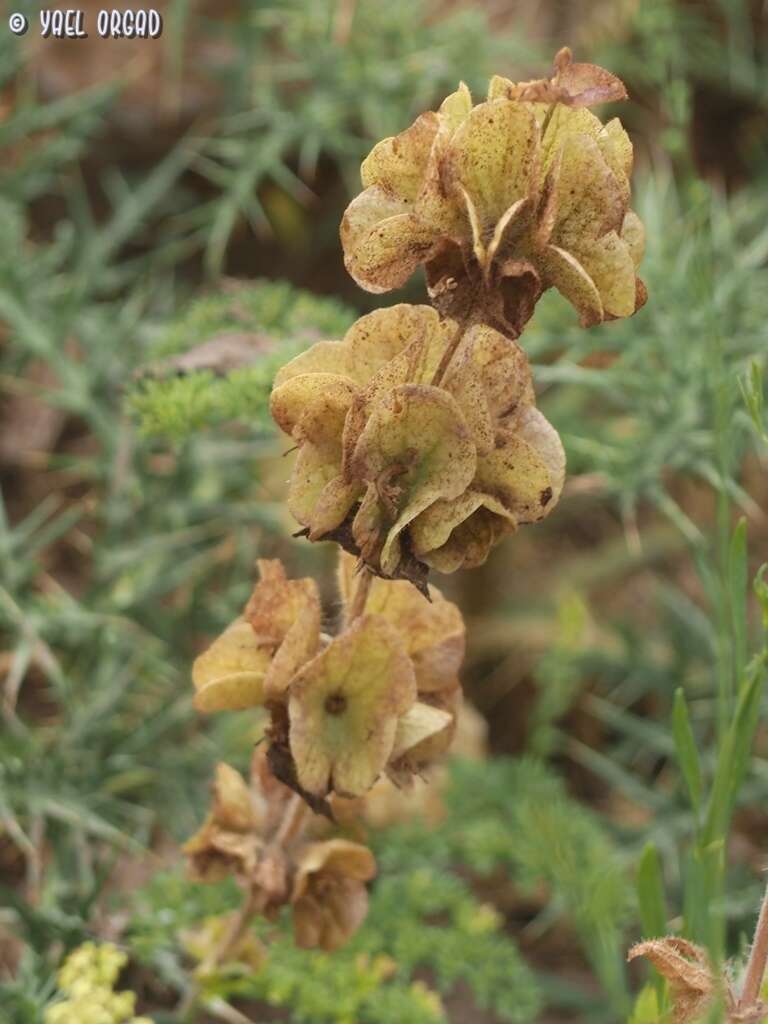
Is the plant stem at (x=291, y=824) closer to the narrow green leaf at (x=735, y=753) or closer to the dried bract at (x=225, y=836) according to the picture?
the dried bract at (x=225, y=836)

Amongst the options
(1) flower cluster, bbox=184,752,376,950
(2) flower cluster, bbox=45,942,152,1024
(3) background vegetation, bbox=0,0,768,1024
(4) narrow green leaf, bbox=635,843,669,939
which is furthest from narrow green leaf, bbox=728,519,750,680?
(2) flower cluster, bbox=45,942,152,1024

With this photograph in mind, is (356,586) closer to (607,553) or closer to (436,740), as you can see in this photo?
(436,740)

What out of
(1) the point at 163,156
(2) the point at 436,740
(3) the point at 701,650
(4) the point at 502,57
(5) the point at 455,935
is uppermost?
(4) the point at 502,57

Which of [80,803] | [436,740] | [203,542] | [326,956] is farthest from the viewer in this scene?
[203,542]

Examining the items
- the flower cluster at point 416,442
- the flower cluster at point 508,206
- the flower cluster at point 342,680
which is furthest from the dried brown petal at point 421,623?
the flower cluster at point 508,206

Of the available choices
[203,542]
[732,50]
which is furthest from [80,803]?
[732,50]
